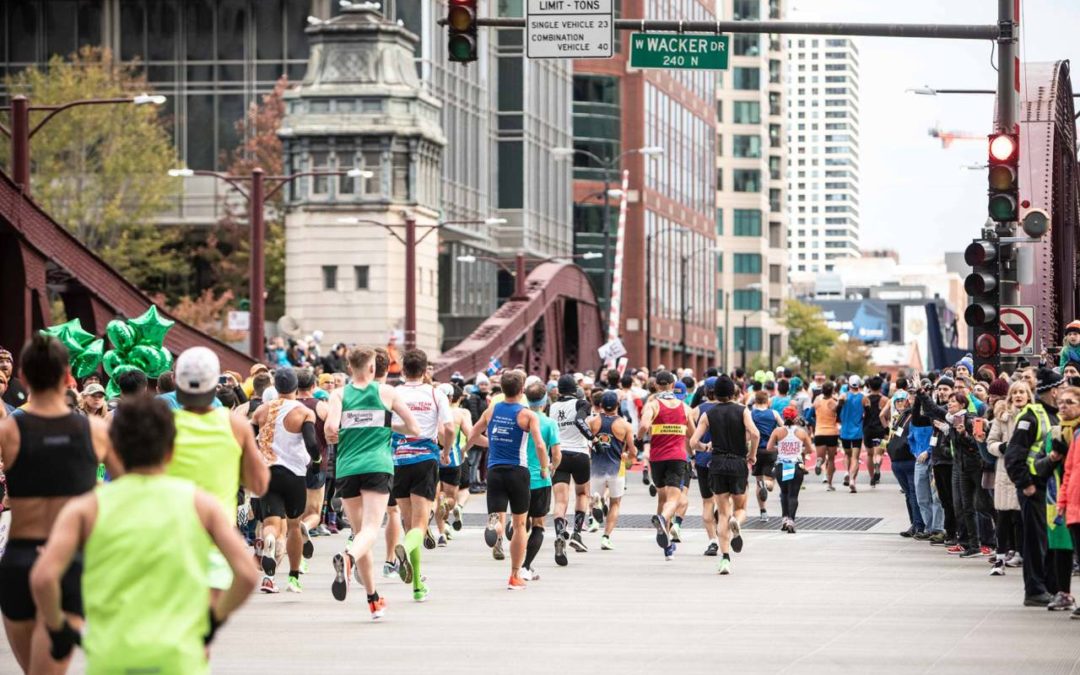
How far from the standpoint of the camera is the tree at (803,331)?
15562 cm

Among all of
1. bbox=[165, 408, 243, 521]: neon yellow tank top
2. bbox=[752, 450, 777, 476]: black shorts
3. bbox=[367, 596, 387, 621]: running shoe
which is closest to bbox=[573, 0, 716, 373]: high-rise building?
bbox=[752, 450, 777, 476]: black shorts

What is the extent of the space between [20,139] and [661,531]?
1282cm

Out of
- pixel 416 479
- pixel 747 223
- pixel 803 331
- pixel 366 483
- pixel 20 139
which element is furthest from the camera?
pixel 803 331

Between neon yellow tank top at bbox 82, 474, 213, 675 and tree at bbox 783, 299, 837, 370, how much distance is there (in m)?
149

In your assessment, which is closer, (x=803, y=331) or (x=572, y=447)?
(x=572, y=447)

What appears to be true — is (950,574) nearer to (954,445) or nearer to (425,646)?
(954,445)

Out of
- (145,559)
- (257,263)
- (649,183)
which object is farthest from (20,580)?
(649,183)

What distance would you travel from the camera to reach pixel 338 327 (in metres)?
64.7

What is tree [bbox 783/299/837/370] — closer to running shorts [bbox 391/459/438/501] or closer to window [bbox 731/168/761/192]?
window [bbox 731/168/761/192]

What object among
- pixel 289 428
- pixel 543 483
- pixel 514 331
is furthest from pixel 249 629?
pixel 514 331

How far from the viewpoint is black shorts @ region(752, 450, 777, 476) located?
25642 millimetres

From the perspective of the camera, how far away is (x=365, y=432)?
14906mm

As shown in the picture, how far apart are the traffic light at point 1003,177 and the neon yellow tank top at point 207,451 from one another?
11.5 m

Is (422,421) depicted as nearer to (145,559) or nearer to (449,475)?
(449,475)
